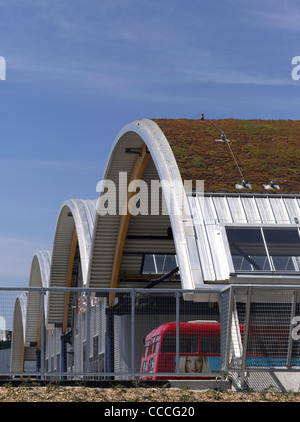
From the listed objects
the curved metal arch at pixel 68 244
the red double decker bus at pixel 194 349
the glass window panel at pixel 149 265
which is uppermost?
the curved metal arch at pixel 68 244

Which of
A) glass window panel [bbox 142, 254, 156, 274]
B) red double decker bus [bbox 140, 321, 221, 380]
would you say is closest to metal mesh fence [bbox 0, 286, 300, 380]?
red double decker bus [bbox 140, 321, 221, 380]

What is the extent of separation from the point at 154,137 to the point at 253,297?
14.7 metres

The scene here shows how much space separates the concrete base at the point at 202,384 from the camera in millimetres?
16484

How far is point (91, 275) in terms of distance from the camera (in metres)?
42.8

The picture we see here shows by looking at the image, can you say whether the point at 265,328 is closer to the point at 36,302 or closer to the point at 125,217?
the point at 125,217

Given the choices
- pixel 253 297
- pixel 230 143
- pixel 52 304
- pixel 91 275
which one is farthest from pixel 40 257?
pixel 253 297

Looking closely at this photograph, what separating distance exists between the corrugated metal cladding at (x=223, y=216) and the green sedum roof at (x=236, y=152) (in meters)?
0.66

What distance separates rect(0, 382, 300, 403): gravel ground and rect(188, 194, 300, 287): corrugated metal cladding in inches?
289

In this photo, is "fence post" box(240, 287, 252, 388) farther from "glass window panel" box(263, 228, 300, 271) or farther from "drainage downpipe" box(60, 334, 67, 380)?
"drainage downpipe" box(60, 334, 67, 380)

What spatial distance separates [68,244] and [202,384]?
37929 mm

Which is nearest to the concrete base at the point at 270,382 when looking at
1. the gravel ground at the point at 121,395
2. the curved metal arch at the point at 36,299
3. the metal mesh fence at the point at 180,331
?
the metal mesh fence at the point at 180,331

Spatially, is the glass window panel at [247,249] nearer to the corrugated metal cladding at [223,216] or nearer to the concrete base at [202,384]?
the corrugated metal cladding at [223,216]

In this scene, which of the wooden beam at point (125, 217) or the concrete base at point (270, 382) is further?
the wooden beam at point (125, 217)
